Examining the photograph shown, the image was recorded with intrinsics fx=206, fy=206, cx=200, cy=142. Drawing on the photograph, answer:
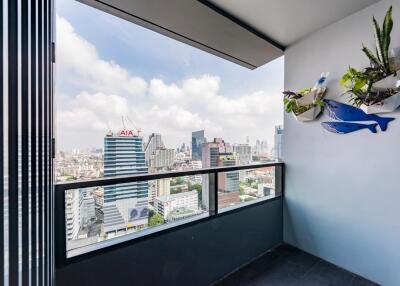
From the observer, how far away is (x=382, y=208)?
1939mm

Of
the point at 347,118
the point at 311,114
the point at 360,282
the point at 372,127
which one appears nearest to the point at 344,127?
the point at 347,118

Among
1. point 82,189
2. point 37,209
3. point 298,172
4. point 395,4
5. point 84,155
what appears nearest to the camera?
point 37,209

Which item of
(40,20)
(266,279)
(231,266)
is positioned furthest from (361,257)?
(40,20)

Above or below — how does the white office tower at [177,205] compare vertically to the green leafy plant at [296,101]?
below

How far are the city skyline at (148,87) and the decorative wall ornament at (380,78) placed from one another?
3.33ft

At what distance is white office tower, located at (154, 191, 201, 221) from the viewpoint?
5.63ft

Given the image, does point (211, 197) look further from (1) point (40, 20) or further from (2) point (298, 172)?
(1) point (40, 20)

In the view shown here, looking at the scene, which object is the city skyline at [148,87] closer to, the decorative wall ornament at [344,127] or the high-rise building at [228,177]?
the high-rise building at [228,177]

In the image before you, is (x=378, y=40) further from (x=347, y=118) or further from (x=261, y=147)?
(x=261, y=147)

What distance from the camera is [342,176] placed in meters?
2.21

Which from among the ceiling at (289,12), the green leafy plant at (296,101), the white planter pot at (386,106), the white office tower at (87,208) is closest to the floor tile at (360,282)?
the white planter pot at (386,106)

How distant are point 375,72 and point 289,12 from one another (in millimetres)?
991

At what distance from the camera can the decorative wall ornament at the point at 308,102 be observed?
2.27m

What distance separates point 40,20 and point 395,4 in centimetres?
273
